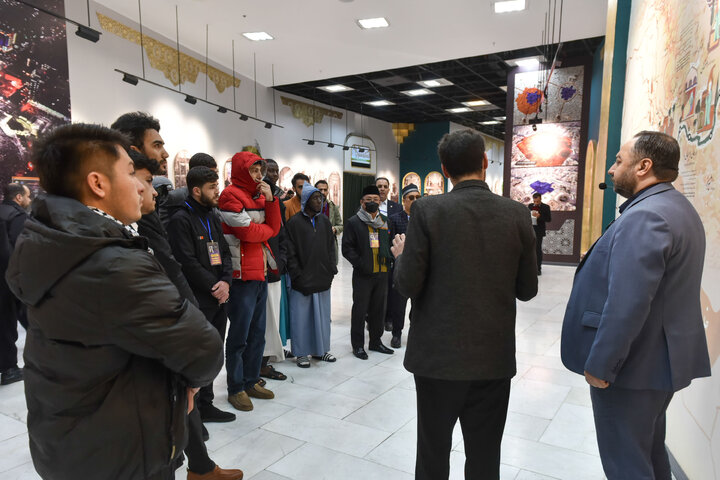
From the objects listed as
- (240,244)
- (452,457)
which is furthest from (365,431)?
(240,244)

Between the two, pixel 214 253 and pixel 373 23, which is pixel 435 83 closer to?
pixel 373 23

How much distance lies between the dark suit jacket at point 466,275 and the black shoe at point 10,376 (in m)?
3.48

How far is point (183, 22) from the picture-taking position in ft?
25.2

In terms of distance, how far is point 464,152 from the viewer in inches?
61.9

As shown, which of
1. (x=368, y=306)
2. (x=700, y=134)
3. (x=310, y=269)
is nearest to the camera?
(x=700, y=134)

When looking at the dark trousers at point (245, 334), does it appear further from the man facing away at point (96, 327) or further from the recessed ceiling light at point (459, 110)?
the recessed ceiling light at point (459, 110)

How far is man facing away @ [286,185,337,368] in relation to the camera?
144 inches

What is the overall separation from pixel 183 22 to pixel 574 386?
26.3ft

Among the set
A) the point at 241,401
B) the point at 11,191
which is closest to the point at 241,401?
the point at 241,401

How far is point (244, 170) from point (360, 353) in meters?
2.04

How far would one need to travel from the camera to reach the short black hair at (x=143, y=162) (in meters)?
1.82

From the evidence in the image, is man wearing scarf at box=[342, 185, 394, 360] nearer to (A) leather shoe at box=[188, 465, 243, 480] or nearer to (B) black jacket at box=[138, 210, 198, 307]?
(A) leather shoe at box=[188, 465, 243, 480]

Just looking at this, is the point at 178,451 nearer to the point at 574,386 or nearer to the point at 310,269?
the point at 310,269

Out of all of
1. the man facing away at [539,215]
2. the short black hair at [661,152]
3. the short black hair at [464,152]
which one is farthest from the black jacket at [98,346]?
the man facing away at [539,215]
